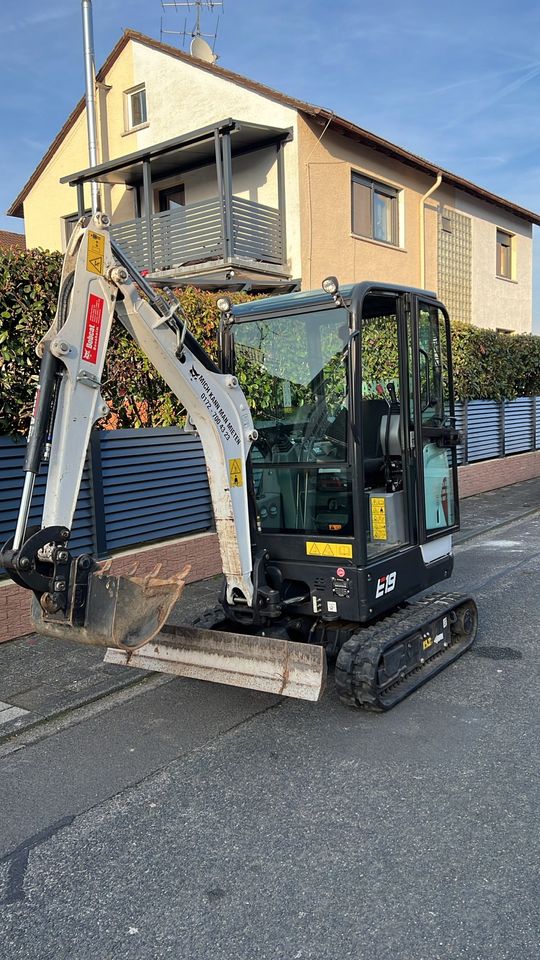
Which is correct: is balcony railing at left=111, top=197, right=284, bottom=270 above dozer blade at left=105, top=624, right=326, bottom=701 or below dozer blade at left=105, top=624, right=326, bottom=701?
above

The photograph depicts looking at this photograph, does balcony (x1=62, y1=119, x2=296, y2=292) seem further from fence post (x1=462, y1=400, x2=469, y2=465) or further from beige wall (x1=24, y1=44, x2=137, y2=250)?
fence post (x1=462, y1=400, x2=469, y2=465)

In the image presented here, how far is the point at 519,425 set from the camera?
1543cm

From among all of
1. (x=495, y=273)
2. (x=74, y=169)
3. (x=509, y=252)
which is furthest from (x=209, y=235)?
(x=509, y=252)

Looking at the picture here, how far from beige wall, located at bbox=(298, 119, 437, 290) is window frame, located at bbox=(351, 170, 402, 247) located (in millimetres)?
98

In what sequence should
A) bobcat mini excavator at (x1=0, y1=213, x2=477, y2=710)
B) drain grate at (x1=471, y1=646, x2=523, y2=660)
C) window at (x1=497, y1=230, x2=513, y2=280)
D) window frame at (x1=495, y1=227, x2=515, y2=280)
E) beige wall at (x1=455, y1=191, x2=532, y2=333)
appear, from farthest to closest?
window at (x1=497, y1=230, x2=513, y2=280), window frame at (x1=495, y1=227, x2=515, y2=280), beige wall at (x1=455, y1=191, x2=532, y2=333), drain grate at (x1=471, y1=646, x2=523, y2=660), bobcat mini excavator at (x1=0, y1=213, x2=477, y2=710)

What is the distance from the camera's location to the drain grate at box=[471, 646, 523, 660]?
212 inches

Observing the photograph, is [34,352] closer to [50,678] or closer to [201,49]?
[50,678]

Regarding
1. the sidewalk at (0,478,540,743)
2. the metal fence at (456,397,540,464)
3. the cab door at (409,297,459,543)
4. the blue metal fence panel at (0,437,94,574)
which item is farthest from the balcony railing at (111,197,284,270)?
the cab door at (409,297,459,543)

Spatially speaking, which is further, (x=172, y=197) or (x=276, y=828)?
(x=172, y=197)

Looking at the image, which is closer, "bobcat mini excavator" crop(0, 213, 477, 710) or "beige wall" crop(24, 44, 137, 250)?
"bobcat mini excavator" crop(0, 213, 477, 710)

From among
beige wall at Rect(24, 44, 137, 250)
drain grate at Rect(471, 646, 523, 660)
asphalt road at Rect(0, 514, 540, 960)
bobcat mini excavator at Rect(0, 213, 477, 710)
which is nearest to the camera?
asphalt road at Rect(0, 514, 540, 960)

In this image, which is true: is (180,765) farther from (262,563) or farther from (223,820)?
(262,563)

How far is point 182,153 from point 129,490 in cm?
1032

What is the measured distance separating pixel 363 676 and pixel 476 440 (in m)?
10.6
